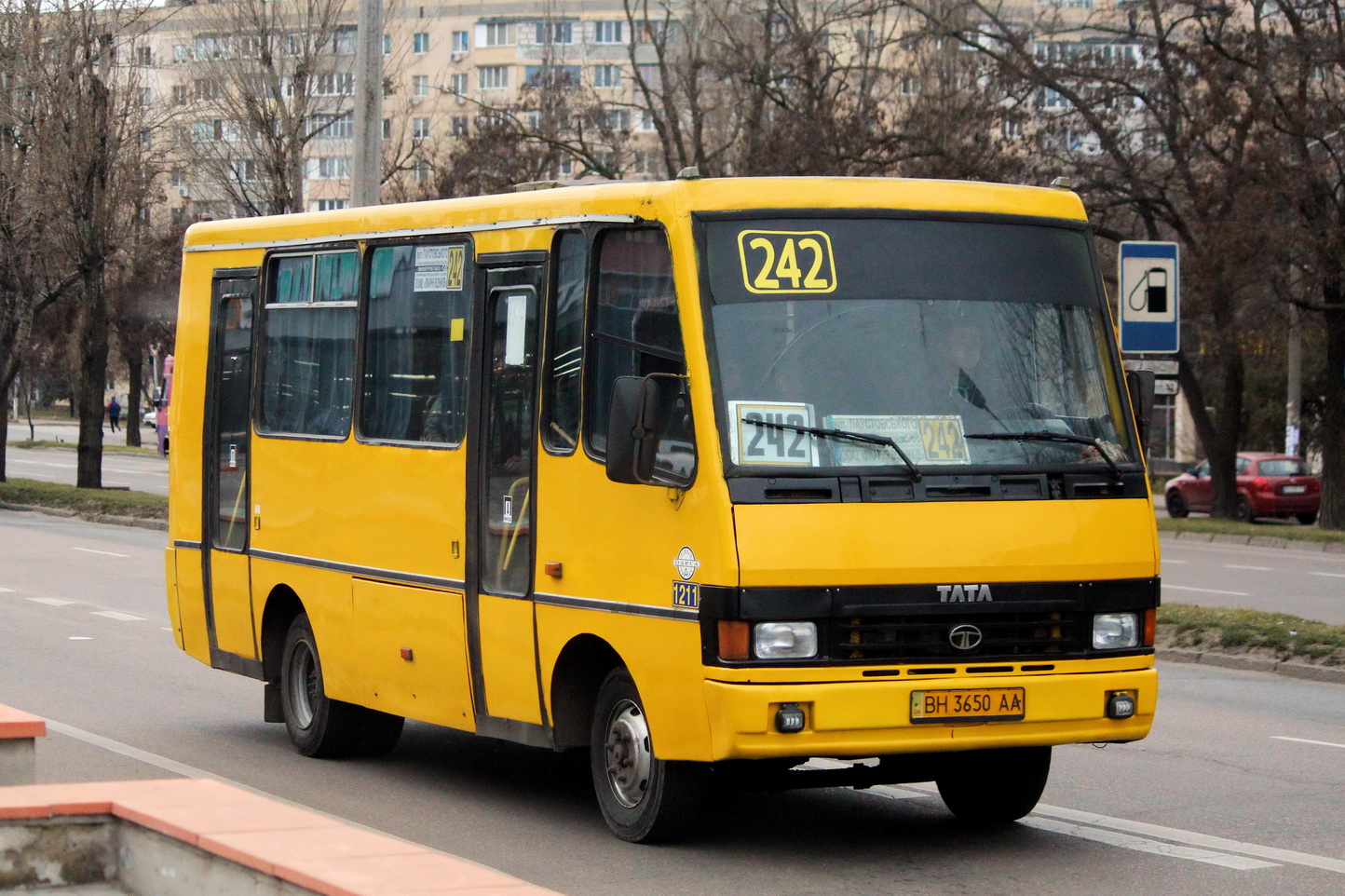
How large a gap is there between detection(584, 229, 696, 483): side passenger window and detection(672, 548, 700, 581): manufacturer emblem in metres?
0.28

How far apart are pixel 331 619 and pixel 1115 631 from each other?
175 inches

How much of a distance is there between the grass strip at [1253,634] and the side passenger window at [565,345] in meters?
8.98

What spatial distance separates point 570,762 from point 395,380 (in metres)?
2.29

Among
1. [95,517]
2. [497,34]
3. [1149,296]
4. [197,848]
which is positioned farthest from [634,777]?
[497,34]

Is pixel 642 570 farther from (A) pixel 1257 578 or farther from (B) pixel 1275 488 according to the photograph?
(B) pixel 1275 488

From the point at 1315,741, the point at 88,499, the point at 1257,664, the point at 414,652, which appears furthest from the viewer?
the point at 88,499

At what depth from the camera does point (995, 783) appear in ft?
29.4

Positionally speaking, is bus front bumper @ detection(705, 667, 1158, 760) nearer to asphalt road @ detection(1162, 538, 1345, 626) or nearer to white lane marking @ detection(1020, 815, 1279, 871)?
white lane marking @ detection(1020, 815, 1279, 871)

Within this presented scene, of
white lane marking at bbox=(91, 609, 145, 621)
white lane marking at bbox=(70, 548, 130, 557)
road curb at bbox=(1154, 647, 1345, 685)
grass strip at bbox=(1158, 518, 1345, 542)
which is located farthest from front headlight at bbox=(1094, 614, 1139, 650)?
grass strip at bbox=(1158, 518, 1345, 542)

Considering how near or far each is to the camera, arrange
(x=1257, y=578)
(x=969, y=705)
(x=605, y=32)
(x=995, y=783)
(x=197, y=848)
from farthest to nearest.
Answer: (x=605, y=32) < (x=1257, y=578) < (x=995, y=783) < (x=969, y=705) < (x=197, y=848)

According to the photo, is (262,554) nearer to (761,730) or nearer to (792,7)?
(761,730)

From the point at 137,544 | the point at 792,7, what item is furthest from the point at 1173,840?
the point at 792,7

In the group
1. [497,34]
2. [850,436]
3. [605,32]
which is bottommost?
[850,436]

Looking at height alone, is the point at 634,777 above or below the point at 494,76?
below
